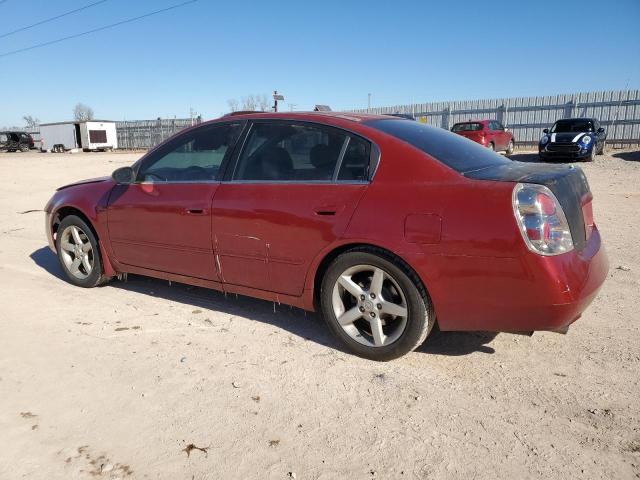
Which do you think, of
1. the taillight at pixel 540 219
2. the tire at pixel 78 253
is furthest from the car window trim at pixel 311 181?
the tire at pixel 78 253

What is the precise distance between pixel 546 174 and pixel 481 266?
725 mm

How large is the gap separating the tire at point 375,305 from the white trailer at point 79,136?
39274 mm

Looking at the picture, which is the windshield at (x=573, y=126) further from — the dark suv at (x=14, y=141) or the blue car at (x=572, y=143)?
the dark suv at (x=14, y=141)

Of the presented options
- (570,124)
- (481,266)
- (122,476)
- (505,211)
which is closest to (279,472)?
(122,476)

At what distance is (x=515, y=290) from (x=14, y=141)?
45.4m

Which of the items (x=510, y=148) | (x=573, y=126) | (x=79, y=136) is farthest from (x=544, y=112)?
(x=79, y=136)

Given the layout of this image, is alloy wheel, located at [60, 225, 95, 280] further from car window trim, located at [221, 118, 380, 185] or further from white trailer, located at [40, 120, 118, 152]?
white trailer, located at [40, 120, 118, 152]

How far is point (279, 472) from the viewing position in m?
2.27

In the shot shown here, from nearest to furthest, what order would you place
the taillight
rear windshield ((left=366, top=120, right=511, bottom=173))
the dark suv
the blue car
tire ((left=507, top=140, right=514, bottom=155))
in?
the taillight → rear windshield ((left=366, top=120, right=511, bottom=173)) → the blue car → tire ((left=507, top=140, right=514, bottom=155)) → the dark suv

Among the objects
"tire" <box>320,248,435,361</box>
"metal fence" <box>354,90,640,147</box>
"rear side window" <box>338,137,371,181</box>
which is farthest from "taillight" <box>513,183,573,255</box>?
"metal fence" <box>354,90,640,147</box>

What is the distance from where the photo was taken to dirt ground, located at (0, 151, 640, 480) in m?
2.33

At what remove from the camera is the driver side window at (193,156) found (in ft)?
12.8

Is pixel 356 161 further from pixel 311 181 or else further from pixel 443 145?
pixel 443 145

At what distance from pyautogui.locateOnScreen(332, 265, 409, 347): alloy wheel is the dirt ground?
7.7 inches
